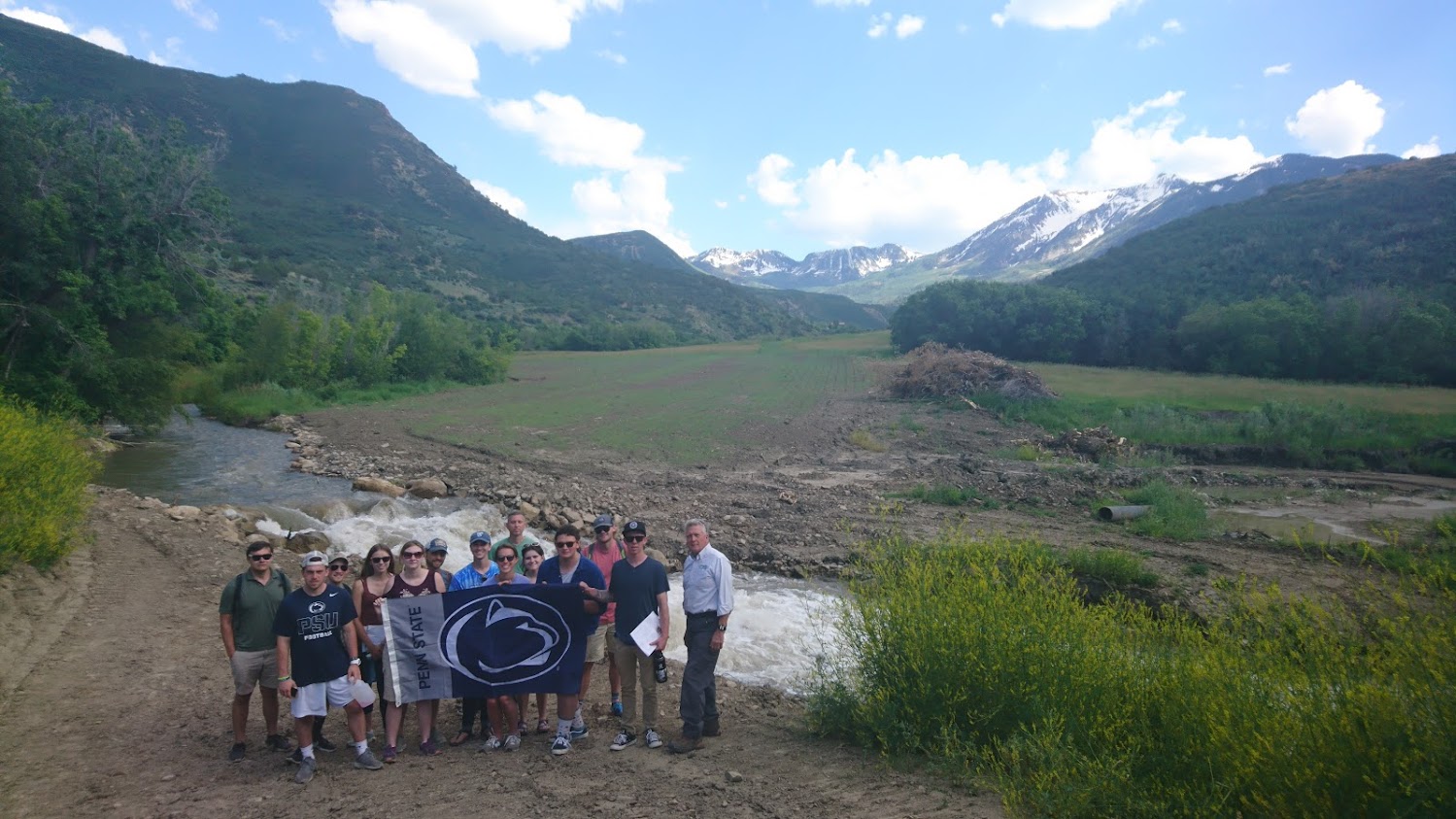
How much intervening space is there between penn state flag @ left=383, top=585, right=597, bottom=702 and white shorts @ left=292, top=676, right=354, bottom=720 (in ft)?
1.15

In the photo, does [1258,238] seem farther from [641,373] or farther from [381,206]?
[381,206]

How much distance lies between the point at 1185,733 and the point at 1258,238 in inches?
3544

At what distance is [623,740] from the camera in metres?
6.48

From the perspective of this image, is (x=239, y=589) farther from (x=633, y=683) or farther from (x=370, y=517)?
(x=370, y=517)

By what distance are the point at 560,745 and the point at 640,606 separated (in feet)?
4.45

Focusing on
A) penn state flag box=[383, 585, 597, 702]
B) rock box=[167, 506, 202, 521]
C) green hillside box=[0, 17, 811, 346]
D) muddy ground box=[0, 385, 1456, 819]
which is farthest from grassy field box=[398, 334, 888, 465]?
green hillside box=[0, 17, 811, 346]

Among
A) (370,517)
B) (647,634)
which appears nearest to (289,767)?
(647,634)

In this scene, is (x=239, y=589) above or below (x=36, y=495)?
below

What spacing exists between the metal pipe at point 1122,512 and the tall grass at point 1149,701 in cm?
1212

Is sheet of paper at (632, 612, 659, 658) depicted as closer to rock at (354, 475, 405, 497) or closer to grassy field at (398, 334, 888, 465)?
rock at (354, 475, 405, 497)

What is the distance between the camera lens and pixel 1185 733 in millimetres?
4996

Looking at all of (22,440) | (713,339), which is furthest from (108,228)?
(713,339)

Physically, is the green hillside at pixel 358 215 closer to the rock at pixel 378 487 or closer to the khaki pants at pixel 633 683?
the rock at pixel 378 487

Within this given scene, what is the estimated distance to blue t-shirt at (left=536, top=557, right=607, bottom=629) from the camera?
21.7ft
